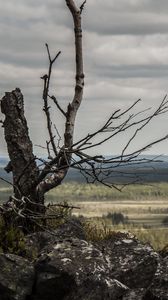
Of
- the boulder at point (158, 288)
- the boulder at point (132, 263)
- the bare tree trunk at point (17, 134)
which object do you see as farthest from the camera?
the bare tree trunk at point (17, 134)

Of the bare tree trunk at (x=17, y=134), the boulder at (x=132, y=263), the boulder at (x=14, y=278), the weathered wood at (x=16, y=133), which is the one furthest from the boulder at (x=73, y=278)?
the weathered wood at (x=16, y=133)

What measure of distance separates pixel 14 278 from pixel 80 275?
115 cm

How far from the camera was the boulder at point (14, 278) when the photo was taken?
12.7m

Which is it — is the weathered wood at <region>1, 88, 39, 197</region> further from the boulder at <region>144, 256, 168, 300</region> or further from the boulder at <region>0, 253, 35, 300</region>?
the boulder at <region>144, 256, 168, 300</region>

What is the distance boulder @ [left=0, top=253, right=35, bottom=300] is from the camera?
12.7 m

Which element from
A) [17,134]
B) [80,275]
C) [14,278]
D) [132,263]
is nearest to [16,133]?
[17,134]

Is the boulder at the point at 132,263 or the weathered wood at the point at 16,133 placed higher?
the weathered wood at the point at 16,133

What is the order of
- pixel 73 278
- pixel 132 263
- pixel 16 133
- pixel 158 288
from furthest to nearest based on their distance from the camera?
1. pixel 16 133
2. pixel 132 263
3. pixel 73 278
4. pixel 158 288

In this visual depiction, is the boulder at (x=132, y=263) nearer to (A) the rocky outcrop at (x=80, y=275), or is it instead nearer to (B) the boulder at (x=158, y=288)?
(A) the rocky outcrop at (x=80, y=275)

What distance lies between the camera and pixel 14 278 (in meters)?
12.8

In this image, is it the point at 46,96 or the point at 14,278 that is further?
the point at 46,96

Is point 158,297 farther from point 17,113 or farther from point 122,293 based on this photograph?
point 17,113

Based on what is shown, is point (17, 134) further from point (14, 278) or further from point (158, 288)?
point (158, 288)

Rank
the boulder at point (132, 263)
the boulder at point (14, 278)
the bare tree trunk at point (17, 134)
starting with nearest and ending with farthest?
the boulder at point (14, 278)
the boulder at point (132, 263)
the bare tree trunk at point (17, 134)
